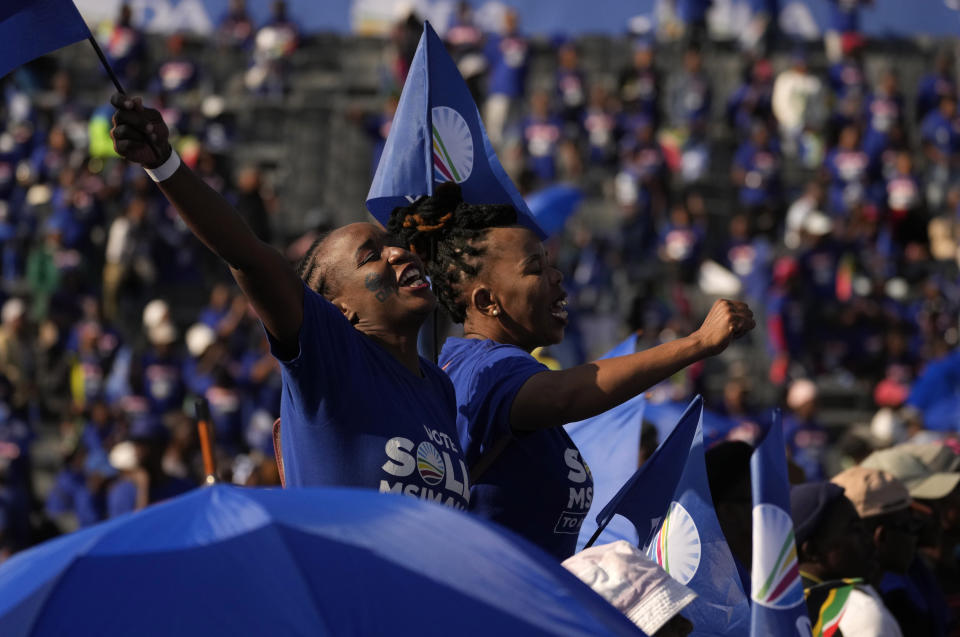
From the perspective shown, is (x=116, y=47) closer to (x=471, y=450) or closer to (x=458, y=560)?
(x=471, y=450)

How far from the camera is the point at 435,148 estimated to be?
3896 mm

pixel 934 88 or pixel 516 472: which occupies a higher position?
pixel 516 472

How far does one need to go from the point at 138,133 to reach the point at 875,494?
2.39 m

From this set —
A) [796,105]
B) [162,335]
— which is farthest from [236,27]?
[162,335]

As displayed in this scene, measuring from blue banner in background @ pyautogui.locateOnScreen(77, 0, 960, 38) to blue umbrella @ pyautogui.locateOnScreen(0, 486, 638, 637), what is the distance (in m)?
14.8

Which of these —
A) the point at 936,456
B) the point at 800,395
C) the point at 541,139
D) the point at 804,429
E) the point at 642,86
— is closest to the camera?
the point at 936,456

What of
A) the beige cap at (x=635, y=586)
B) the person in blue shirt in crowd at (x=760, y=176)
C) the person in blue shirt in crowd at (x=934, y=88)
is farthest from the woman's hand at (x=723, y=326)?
the person in blue shirt in crowd at (x=934, y=88)

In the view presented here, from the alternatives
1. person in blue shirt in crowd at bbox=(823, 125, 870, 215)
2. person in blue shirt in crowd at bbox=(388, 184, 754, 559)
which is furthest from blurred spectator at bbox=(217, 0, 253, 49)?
person in blue shirt in crowd at bbox=(388, 184, 754, 559)

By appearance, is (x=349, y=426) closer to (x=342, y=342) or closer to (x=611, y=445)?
(x=342, y=342)

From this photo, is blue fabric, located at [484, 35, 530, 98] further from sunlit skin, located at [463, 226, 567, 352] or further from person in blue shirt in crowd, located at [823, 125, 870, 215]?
sunlit skin, located at [463, 226, 567, 352]

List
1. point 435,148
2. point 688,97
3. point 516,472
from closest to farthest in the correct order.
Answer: point 516,472, point 435,148, point 688,97

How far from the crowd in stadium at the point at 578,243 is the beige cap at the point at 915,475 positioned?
62 centimetres

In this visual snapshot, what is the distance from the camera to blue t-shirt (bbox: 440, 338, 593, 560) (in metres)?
2.97

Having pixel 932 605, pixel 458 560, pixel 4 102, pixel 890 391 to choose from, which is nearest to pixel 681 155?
pixel 890 391
